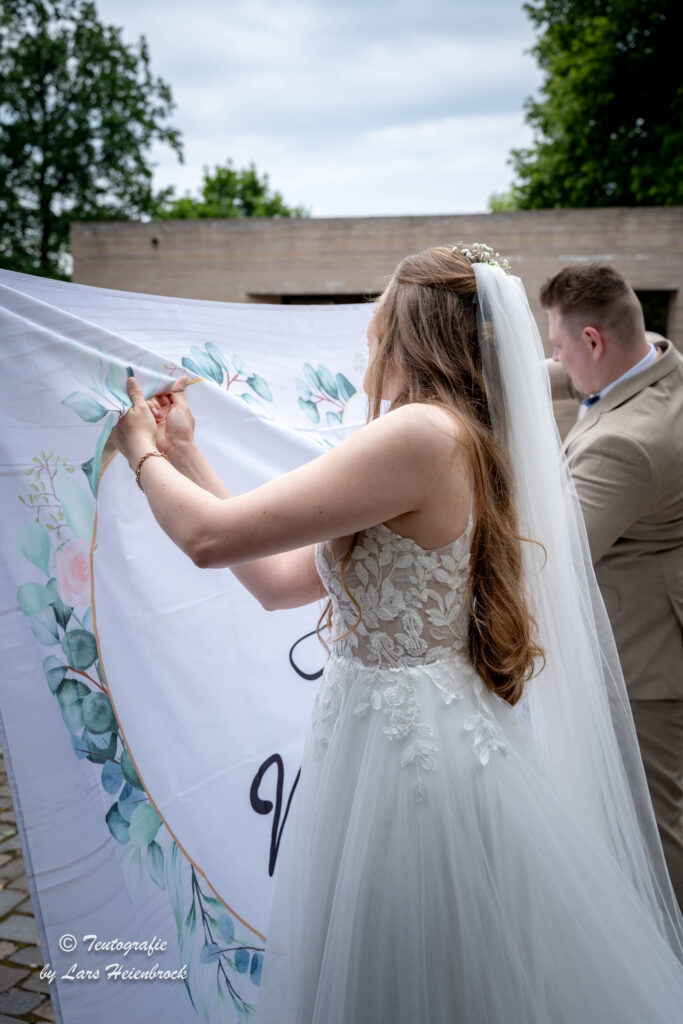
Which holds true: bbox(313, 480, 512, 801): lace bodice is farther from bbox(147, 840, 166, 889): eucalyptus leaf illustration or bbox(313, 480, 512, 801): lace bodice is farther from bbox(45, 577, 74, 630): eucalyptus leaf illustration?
bbox(45, 577, 74, 630): eucalyptus leaf illustration

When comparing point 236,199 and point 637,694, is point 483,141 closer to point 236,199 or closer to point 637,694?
point 236,199

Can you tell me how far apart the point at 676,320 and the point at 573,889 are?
13.5m

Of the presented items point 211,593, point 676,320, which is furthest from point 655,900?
point 676,320

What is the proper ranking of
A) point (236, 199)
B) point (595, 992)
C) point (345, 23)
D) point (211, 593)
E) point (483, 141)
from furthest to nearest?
point (236, 199) < point (483, 141) < point (345, 23) < point (211, 593) < point (595, 992)

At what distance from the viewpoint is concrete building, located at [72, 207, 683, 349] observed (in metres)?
13.5

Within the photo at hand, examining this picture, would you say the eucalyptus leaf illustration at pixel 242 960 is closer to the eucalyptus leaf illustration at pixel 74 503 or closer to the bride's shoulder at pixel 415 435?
the eucalyptus leaf illustration at pixel 74 503

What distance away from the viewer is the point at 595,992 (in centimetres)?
165

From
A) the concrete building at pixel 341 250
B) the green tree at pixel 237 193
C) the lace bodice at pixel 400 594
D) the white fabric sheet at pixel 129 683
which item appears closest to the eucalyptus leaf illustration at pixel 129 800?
the white fabric sheet at pixel 129 683

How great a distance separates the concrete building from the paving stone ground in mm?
11136

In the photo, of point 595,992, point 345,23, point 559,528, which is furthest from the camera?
point 345,23

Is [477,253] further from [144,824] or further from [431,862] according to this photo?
[144,824]

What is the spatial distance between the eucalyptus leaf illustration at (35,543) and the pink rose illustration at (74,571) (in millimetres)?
28

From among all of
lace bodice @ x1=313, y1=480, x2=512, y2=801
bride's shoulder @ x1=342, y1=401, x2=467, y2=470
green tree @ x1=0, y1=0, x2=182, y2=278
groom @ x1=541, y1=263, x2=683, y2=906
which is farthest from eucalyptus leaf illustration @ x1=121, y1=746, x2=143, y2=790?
green tree @ x1=0, y1=0, x2=182, y2=278

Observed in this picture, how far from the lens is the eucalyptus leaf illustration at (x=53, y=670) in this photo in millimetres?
1901
